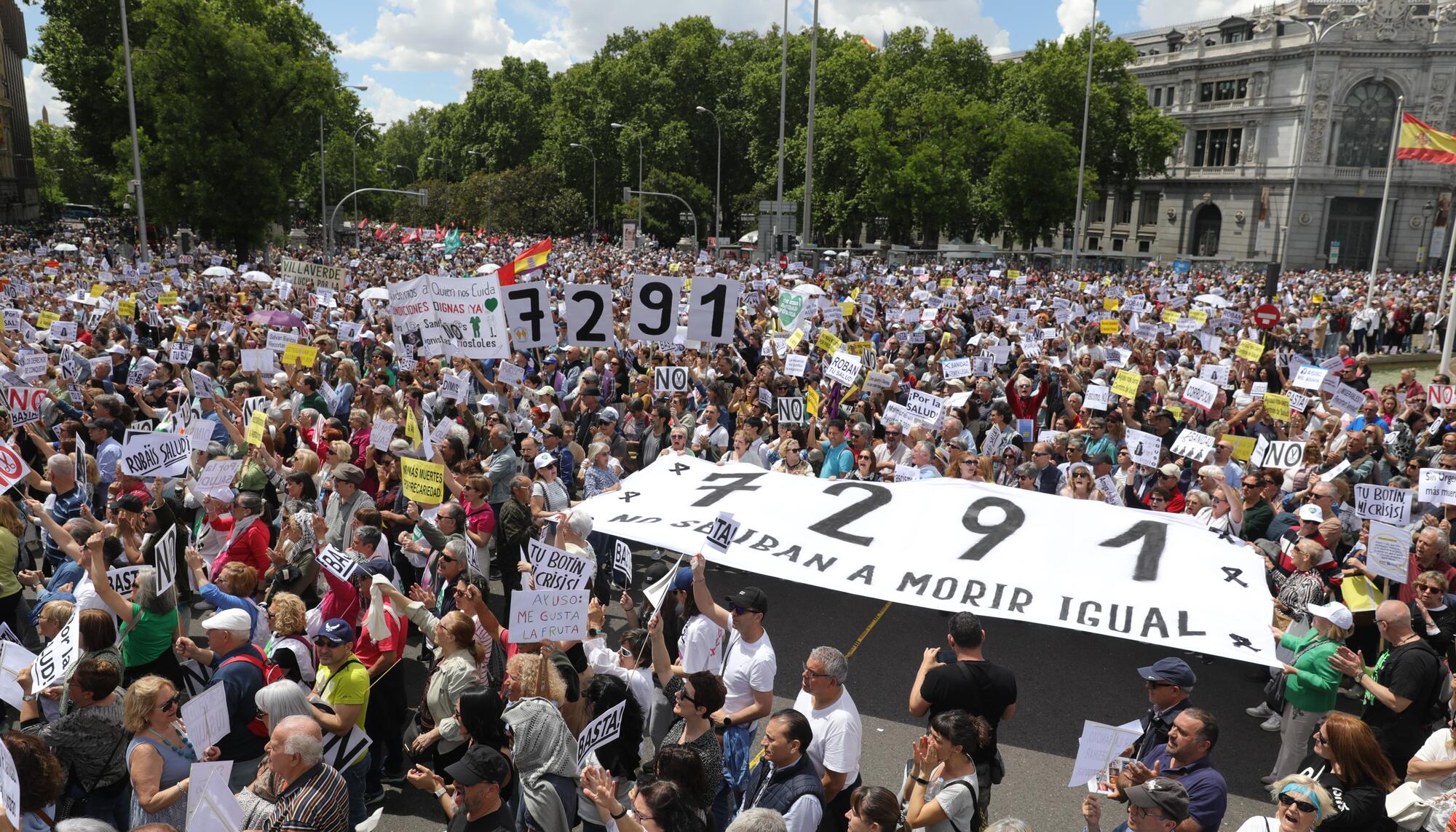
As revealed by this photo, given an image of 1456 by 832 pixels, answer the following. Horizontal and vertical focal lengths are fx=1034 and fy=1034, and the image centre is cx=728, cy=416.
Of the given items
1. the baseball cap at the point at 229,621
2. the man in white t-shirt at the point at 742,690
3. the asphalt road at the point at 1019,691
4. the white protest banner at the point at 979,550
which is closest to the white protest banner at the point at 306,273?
the asphalt road at the point at 1019,691

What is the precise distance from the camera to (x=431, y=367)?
14.1 meters

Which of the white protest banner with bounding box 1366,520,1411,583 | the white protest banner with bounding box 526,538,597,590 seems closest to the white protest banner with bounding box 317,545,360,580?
the white protest banner with bounding box 526,538,597,590

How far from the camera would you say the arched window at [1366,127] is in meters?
71.4

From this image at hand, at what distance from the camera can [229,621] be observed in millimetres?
5484

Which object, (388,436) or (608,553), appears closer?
(608,553)

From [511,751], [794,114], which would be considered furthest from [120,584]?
[794,114]

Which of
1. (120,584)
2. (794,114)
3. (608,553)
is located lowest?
(608,553)

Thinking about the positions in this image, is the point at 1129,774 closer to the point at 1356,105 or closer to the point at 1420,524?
the point at 1420,524

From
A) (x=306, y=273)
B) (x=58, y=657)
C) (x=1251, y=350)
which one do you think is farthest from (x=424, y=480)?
(x=306, y=273)

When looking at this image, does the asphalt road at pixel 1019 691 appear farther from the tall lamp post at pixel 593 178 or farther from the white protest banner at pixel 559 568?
the tall lamp post at pixel 593 178

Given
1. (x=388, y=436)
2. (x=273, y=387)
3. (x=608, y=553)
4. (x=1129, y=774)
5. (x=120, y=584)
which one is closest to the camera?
(x=1129, y=774)

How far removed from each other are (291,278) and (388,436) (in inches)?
602

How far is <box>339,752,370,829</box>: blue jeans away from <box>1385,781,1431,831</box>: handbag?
16.7 ft

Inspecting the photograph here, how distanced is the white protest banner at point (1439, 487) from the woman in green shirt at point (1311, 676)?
2.78 meters
